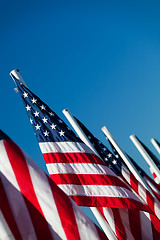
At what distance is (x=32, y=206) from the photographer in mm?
6516

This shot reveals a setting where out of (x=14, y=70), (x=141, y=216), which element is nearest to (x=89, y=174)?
(x=141, y=216)

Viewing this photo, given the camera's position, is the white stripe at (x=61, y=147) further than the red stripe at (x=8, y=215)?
Yes

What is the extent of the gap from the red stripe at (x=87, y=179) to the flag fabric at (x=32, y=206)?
10.5 feet

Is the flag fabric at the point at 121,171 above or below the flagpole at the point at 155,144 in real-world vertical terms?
below

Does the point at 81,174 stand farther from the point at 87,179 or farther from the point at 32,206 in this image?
the point at 32,206

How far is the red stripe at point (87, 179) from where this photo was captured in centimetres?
992

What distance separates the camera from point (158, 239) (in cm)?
1127

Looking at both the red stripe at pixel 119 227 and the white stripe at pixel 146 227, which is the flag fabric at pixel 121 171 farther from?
the red stripe at pixel 119 227

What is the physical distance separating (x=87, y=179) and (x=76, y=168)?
0.50 metres

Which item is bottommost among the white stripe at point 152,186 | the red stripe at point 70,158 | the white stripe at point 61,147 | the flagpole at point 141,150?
the white stripe at point 152,186

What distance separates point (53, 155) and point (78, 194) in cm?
152

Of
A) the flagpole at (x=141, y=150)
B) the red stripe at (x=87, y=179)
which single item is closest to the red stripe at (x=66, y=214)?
the red stripe at (x=87, y=179)

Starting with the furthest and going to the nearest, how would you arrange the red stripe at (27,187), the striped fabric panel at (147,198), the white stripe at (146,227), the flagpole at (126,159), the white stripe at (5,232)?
1. the flagpole at (126,159)
2. the striped fabric panel at (147,198)
3. the white stripe at (146,227)
4. the red stripe at (27,187)
5. the white stripe at (5,232)

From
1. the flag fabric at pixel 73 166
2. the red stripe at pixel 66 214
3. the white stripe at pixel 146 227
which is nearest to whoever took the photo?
the red stripe at pixel 66 214
